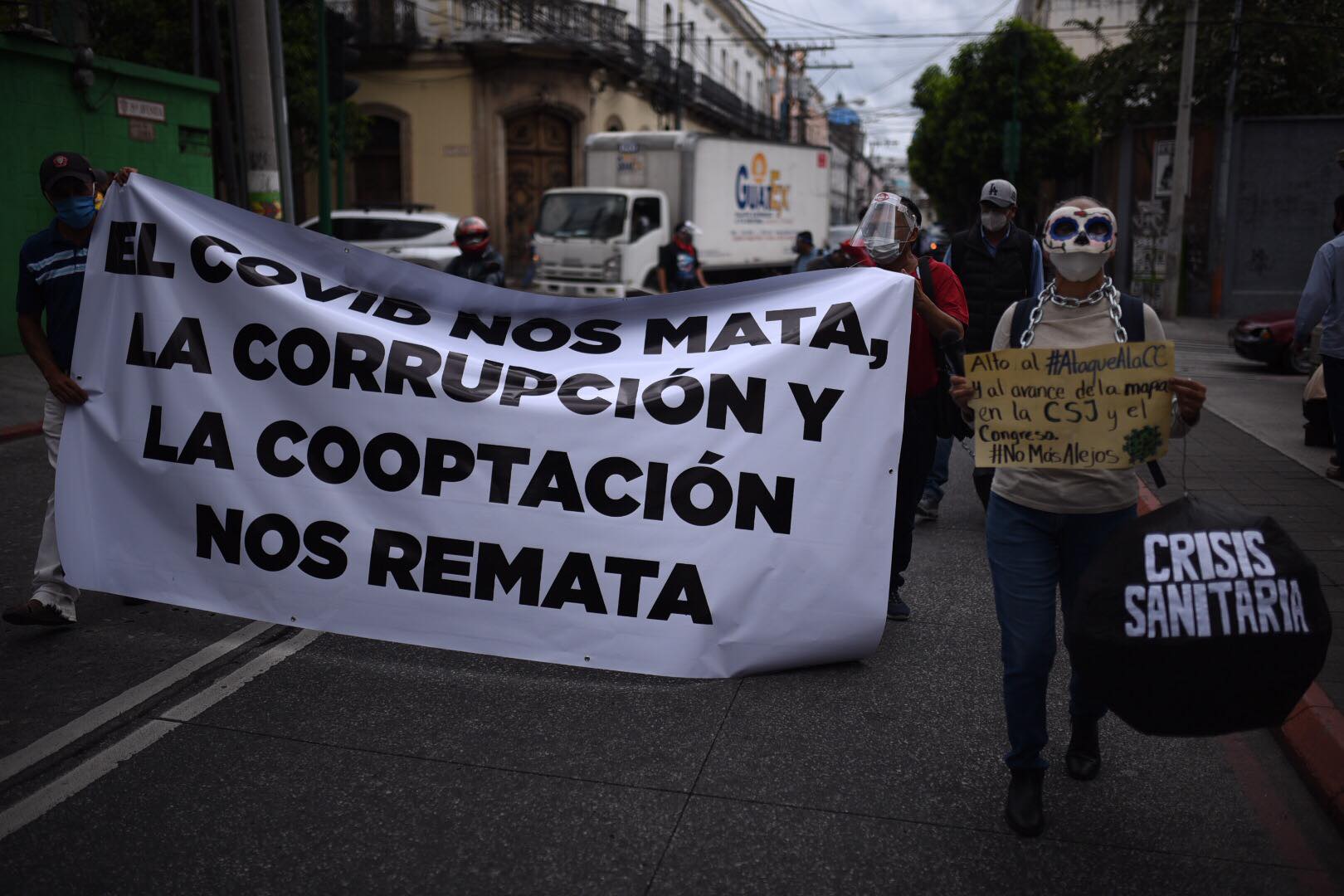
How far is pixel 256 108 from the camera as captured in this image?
37.3 ft

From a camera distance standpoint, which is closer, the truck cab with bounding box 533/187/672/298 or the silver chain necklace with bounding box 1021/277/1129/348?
the silver chain necklace with bounding box 1021/277/1129/348

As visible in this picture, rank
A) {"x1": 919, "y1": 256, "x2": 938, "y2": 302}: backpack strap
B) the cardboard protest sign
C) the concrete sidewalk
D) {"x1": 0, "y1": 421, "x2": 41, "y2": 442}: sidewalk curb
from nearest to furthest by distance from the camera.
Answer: the cardboard protest sign
{"x1": 919, "y1": 256, "x2": 938, "y2": 302}: backpack strap
{"x1": 0, "y1": 421, "x2": 41, "y2": 442}: sidewalk curb
the concrete sidewalk

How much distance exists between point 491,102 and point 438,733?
30919 mm

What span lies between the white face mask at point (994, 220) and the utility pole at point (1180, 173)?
1806 centimetres

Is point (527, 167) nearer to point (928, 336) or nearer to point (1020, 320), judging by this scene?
point (928, 336)

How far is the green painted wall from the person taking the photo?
13.9 metres

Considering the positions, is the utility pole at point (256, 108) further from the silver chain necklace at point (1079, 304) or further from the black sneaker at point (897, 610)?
the silver chain necklace at point (1079, 304)

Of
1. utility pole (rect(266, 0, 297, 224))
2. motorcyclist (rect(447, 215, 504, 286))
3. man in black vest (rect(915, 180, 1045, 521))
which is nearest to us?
man in black vest (rect(915, 180, 1045, 521))

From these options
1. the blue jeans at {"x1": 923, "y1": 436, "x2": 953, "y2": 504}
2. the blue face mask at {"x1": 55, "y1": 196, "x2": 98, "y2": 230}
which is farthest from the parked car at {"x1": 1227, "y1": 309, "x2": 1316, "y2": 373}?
the blue face mask at {"x1": 55, "y1": 196, "x2": 98, "y2": 230}

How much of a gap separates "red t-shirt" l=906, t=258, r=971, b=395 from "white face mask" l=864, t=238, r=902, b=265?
17 centimetres

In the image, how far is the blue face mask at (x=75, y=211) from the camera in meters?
5.09

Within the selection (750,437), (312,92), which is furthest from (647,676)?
(312,92)

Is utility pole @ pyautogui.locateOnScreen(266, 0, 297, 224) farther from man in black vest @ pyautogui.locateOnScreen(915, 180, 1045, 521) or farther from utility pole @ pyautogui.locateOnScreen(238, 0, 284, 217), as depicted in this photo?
man in black vest @ pyautogui.locateOnScreen(915, 180, 1045, 521)

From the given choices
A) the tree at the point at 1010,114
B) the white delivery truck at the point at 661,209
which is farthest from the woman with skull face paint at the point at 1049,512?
the tree at the point at 1010,114
